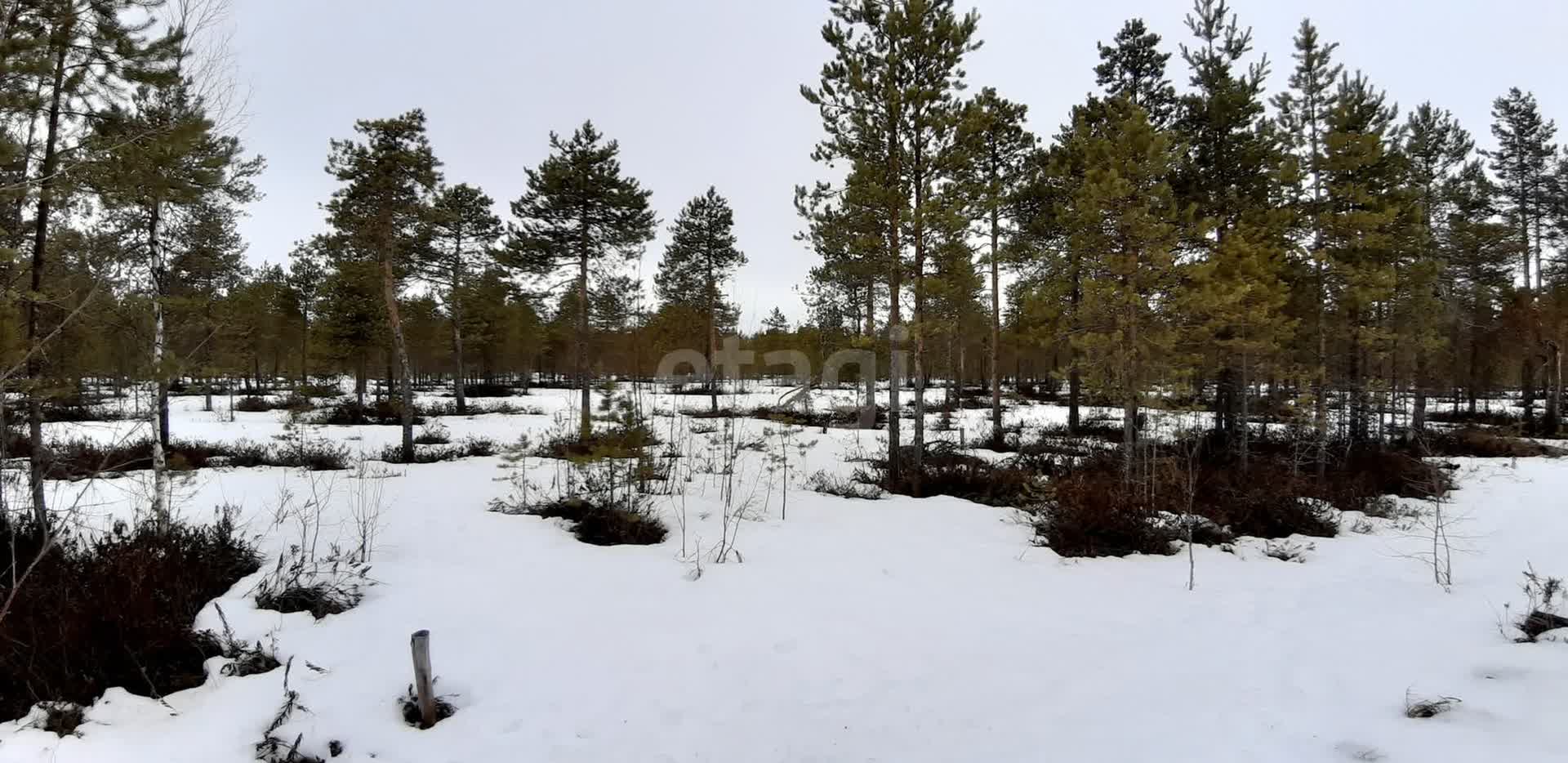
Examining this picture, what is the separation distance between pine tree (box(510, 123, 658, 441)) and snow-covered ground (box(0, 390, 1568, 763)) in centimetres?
1129

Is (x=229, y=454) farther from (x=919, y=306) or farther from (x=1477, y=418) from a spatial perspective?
(x=1477, y=418)

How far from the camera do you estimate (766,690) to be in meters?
3.51

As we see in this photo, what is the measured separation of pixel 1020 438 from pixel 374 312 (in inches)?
A: 813

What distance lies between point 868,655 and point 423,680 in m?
2.71

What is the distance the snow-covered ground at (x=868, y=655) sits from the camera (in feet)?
9.63

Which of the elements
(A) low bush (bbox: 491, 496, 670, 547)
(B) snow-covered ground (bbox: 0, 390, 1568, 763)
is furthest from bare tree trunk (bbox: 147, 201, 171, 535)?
(A) low bush (bbox: 491, 496, 670, 547)

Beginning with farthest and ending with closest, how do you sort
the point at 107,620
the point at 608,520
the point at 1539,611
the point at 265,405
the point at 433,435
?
the point at 265,405 < the point at 433,435 < the point at 608,520 < the point at 1539,611 < the point at 107,620

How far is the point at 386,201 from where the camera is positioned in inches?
467

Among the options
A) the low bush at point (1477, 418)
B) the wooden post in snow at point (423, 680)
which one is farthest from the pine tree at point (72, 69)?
the low bush at point (1477, 418)

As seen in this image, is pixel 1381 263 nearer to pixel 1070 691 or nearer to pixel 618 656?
pixel 1070 691

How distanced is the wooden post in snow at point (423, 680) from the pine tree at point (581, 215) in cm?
1357

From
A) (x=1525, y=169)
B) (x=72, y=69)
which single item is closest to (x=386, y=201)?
(x=72, y=69)

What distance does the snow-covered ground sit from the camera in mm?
2936

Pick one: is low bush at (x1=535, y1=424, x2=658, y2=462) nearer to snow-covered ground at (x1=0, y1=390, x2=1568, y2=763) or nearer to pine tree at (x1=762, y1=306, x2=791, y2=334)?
snow-covered ground at (x1=0, y1=390, x2=1568, y2=763)
